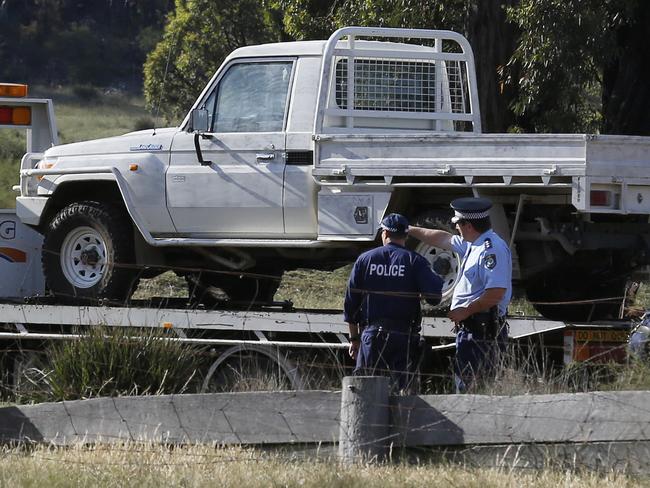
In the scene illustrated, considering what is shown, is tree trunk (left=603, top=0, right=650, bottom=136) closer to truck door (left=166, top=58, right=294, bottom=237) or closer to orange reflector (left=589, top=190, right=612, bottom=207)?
truck door (left=166, top=58, right=294, bottom=237)

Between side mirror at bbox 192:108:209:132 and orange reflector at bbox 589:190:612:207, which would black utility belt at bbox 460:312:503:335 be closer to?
orange reflector at bbox 589:190:612:207

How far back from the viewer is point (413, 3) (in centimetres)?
1599

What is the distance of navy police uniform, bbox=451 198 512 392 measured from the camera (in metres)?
7.64

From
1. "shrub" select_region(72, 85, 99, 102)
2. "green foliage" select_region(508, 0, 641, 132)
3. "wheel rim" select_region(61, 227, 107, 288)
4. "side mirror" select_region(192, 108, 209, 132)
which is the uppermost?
"green foliage" select_region(508, 0, 641, 132)

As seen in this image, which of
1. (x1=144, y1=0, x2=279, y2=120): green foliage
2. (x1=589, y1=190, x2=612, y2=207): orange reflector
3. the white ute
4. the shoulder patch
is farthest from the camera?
(x1=144, y1=0, x2=279, y2=120): green foliage

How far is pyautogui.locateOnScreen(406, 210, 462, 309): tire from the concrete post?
297cm

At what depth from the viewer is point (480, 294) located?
7711 millimetres

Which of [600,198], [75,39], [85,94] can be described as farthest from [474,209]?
[75,39]

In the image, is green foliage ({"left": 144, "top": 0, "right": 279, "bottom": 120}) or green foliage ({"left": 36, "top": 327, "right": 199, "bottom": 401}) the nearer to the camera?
green foliage ({"left": 36, "top": 327, "right": 199, "bottom": 401})

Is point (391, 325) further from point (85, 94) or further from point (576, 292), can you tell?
point (85, 94)

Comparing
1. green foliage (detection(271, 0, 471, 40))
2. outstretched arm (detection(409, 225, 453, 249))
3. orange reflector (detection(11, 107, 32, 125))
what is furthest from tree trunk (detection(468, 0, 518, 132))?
outstretched arm (detection(409, 225, 453, 249))

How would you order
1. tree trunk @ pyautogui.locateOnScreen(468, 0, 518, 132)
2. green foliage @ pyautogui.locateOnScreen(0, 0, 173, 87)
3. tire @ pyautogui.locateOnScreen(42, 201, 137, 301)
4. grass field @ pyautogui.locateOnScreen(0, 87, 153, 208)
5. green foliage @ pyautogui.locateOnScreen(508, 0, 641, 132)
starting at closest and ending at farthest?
1. tire @ pyautogui.locateOnScreen(42, 201, 137, 301)
2. green foliage @ pyautogui.locateOnScreen(508, 0, 641, 132)
3. tree trunk @ pyautogui.locateOnScreen(468, 0, 518, 132)
4. grass field @ pyautogui.locateOnScreen(0, 87, 153, 208)
5. green foliage @ pyautogui.locateOnScreen(0, 0, 173, 87)

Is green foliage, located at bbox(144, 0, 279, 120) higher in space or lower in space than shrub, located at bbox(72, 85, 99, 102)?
higher

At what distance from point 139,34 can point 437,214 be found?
176 ft
